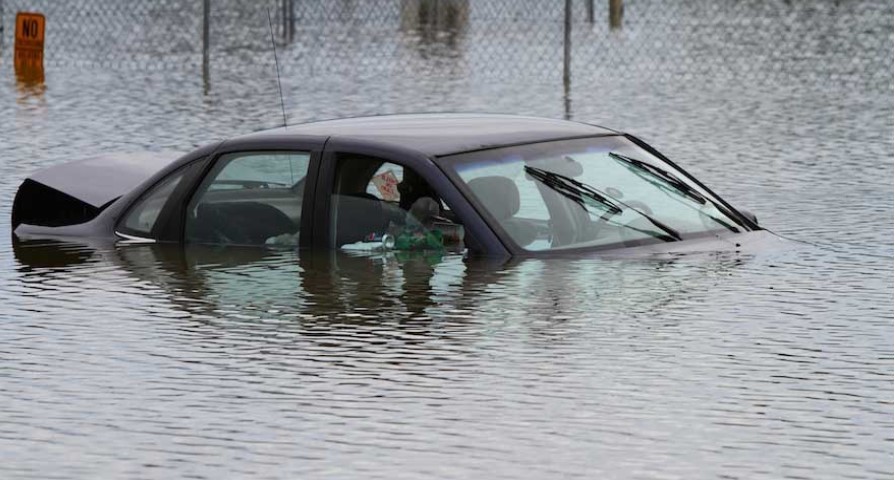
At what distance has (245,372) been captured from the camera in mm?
9234

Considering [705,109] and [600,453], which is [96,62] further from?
[600,453]

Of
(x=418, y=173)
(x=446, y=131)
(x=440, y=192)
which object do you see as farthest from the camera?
(x=446, y=131)

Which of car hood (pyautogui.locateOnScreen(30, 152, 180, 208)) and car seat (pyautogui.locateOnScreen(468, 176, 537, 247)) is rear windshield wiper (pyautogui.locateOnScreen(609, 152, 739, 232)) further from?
car hood (pyautogui.locateOnScreen(30, 152, 180, 208))

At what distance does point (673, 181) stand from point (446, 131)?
114 centimetres

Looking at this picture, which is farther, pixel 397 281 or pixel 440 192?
pixel 397 281

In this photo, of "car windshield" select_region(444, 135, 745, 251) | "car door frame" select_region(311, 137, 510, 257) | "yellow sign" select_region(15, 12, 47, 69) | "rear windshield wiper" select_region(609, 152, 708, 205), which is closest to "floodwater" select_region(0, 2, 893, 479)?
"car door frame" select_region(311, 137, 510, 257)

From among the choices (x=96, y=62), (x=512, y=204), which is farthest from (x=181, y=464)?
(x=96, y=62)

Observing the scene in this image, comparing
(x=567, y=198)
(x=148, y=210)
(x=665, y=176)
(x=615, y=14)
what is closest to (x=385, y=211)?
(x=567, y=198)

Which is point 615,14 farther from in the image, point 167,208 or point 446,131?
point 446,131

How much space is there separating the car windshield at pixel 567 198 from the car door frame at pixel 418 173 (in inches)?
2.8

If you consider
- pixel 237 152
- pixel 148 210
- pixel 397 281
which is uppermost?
pixel 237 152

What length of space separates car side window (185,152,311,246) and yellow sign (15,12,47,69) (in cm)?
1708

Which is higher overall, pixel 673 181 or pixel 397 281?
pixel 673 181

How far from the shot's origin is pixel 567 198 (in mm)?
11383
